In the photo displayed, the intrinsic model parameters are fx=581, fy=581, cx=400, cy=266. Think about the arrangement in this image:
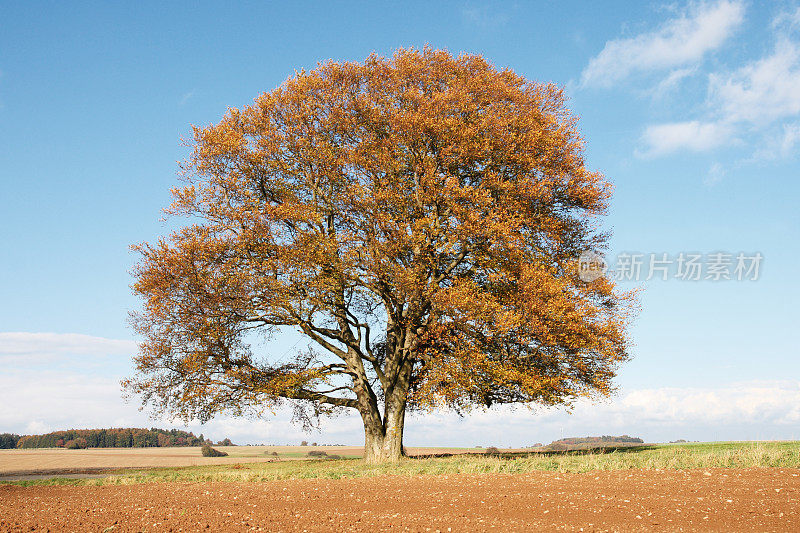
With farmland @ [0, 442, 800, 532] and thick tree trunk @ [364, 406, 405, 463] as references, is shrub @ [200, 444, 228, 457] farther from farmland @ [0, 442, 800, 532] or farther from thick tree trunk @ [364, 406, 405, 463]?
farmland @ [0, 442, 800, 532]

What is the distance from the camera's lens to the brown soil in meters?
9.80

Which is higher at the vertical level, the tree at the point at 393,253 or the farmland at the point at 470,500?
the tree at the point at 393,253

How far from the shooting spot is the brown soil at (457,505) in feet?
32.2

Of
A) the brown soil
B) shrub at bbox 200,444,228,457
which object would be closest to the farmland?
the brown soil

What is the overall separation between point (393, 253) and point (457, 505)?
473 inches

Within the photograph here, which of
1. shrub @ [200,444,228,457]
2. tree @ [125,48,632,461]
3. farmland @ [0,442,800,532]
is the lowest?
shrub @ [200,444,228,457]

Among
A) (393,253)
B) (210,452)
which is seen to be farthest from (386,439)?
(210,452)

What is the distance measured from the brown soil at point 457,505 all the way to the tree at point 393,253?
7204 mm

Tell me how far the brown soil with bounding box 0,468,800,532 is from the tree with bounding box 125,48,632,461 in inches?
284

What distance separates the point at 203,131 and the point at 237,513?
18.5 meters

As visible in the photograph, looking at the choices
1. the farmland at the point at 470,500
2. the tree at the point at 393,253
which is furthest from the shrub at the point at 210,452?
the farmland at the point at 470,500

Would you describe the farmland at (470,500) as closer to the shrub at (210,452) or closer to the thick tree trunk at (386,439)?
the thick tree trunk at (386,439)

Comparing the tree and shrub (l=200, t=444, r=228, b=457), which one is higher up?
the tree

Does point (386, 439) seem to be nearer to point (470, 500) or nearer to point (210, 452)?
point (470, 500)
